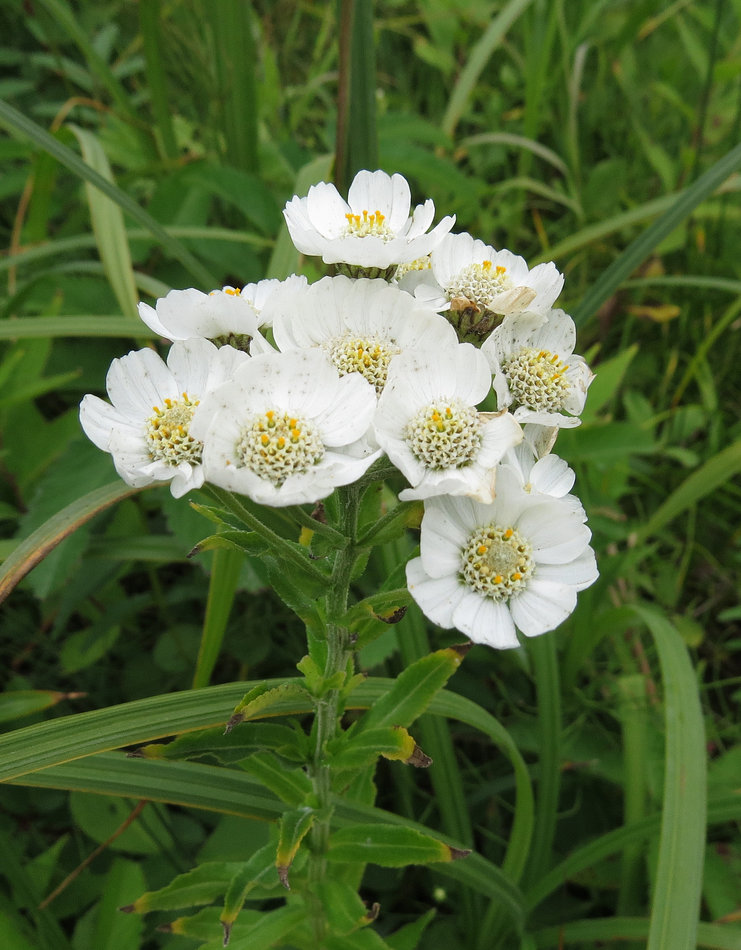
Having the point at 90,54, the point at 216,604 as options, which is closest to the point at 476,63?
the point at 90,54

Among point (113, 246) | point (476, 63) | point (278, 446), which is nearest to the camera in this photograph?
point (278, 446)

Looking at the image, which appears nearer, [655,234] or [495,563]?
[495,563]

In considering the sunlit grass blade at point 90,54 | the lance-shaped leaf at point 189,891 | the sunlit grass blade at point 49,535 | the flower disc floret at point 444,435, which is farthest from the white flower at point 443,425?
the sunlit grass blade at point 90,54

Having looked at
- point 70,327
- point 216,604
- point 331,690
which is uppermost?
point 70,327

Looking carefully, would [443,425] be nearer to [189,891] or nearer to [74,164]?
[189,891]

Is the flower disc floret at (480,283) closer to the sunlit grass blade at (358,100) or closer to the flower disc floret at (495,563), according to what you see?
the flower disc floret at (495,563)

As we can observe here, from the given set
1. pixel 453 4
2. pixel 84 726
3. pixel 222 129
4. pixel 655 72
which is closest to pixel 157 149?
pixel 222 129

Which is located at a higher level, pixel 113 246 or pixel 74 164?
pixel 74 164
